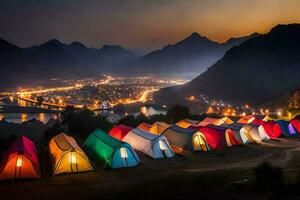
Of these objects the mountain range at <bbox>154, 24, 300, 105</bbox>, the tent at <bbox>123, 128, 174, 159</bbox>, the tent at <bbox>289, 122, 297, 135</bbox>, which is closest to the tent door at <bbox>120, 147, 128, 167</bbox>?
the tent at <bbox>123, 128, 174, 159</bbox>

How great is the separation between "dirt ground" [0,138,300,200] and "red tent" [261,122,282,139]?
1128 cm

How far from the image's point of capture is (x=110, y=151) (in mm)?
19641

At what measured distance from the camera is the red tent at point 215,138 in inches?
1044

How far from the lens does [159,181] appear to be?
15836 mm

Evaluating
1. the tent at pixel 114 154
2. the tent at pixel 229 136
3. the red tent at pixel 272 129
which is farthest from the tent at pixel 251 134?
the tent at pixel 114 154

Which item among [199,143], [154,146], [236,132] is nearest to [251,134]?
[236,132]

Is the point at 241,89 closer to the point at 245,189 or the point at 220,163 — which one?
the point at 220,163

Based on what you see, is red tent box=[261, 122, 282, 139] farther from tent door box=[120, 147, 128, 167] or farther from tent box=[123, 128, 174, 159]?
tent door box=[120, 147, 128, 167]

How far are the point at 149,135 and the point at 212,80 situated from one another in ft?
337

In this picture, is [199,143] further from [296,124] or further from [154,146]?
[296,124]

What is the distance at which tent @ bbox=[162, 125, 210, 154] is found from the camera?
2461 cm

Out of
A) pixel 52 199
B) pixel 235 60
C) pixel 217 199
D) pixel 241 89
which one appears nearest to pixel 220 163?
pixel 217 199

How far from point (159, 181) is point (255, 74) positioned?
10719cm

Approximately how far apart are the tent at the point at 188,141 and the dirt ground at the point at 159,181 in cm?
219
